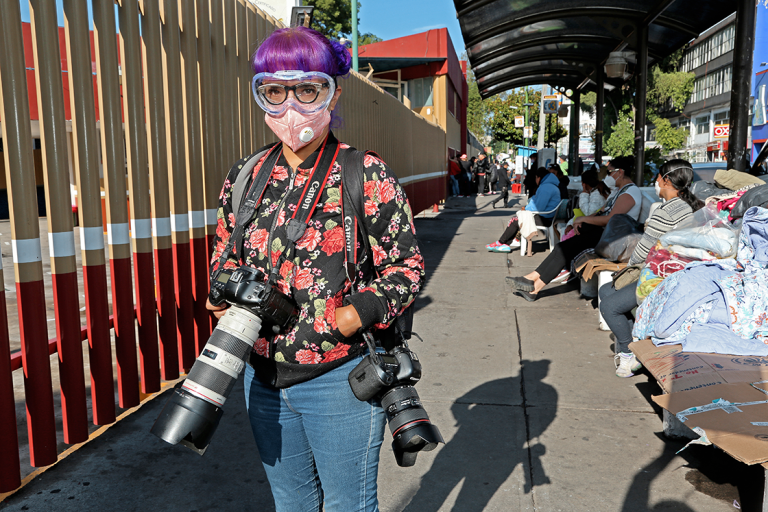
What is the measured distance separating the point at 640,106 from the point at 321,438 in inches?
377

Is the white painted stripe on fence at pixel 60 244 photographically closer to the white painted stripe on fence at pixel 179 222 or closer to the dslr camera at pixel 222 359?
the white painted stripe on fence at pixel 179 222

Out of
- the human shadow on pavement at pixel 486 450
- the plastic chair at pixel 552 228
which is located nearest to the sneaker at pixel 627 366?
the human shadow on pavement at pixel 486 450

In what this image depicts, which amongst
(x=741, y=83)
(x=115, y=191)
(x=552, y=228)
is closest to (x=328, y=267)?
(x=115, y=191)

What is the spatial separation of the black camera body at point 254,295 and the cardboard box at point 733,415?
1.91 m

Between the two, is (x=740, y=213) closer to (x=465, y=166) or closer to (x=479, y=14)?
(x=479, y=14)

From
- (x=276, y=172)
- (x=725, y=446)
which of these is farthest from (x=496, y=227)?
(x=276, y=172)

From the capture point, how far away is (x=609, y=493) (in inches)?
118

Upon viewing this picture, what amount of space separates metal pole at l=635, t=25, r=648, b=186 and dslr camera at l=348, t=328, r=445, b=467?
29.1 feet

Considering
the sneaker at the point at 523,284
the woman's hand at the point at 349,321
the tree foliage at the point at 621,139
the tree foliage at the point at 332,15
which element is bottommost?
the sneaker at the point at 523,284

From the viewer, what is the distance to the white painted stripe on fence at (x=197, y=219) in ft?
13.0

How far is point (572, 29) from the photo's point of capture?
10.1 meters

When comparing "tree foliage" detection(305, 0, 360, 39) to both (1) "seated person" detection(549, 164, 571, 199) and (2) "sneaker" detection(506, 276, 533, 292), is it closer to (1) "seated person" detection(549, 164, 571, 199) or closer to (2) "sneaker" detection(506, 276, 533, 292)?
(1) "seated person" detection(549, 164, 571, 199)

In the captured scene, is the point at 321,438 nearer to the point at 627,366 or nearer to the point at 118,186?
the point at 118,186

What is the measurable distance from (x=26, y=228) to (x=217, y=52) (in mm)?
1860
